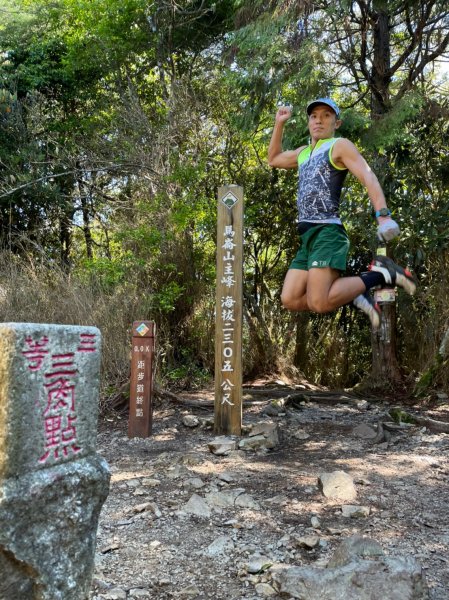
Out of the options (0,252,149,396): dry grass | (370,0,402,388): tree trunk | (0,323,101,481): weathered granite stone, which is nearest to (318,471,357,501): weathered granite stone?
(0,323,101,481): weathered granite stone

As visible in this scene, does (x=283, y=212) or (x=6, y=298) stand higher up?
(x=283, y=212)

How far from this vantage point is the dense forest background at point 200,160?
269 inches

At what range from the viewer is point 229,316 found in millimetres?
5523

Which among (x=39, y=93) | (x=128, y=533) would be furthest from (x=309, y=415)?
(x=39, y=93)

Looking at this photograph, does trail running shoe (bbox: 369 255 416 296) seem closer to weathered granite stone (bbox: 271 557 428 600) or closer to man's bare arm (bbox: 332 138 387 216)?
man's bare arm (bbox: 332 138 387 216)

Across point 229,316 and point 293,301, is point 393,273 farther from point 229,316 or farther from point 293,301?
point 229,316

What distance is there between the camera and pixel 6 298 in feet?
24.4

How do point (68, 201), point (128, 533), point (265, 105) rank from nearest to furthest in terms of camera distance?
1. point (128, 533)
2. point (265, 105)
3. point (68, 201)

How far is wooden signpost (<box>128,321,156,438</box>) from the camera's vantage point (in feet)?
18.5

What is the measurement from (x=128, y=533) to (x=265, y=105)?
5.40 meters

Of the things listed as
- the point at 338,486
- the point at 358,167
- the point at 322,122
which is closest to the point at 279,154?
the point at 322,122

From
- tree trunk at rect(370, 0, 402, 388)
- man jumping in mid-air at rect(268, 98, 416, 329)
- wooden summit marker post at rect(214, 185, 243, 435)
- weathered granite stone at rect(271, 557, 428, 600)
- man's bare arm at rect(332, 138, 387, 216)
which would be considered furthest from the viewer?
tree trunk at rect(370, 0, 402, 388)

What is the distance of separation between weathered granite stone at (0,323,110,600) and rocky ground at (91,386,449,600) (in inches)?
30.7

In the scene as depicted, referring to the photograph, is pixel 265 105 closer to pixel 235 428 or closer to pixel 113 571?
pixel 235 428
